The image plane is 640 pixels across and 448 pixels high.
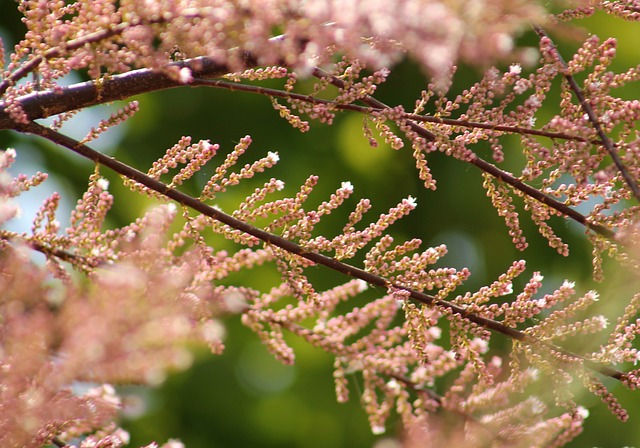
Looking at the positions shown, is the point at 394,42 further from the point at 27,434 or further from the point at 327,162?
the point at 327,162

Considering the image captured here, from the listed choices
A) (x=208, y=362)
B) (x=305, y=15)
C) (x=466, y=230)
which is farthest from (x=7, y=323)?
(x=466, y=230)

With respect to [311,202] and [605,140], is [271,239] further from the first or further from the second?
[311,202]

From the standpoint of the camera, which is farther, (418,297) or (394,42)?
(418,297)

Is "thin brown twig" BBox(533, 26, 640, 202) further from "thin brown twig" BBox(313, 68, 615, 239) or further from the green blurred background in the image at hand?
the green blurred background

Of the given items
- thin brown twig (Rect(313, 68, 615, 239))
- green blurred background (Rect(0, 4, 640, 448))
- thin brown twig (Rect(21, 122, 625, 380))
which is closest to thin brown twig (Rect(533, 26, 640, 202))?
thin brown twig (Rect(313, 68, 615, 239))

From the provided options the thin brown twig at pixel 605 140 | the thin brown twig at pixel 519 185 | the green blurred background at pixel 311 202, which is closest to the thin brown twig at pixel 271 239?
the thin brown twig at pixel 519 185

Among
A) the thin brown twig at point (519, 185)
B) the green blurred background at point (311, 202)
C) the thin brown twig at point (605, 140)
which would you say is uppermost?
the thin brown twig at point (605, 140)

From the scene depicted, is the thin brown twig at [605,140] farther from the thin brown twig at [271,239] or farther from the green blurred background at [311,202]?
the green blurred background at [311,202]
